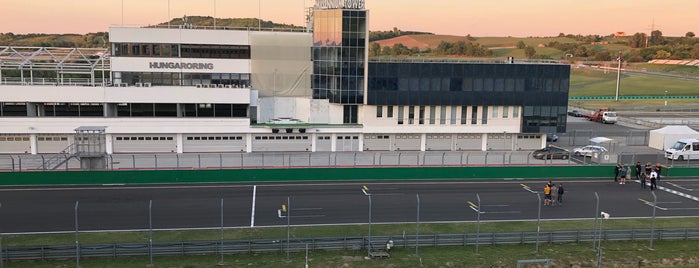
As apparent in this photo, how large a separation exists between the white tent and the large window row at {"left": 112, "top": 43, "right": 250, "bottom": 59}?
42.9m

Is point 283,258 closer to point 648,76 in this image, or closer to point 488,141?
point 488,141

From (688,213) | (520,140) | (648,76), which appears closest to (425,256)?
(688,213)

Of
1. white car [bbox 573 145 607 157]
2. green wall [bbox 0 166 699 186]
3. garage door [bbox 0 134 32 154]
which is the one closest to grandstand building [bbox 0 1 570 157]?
garage door [bbox 0 134 32 154]

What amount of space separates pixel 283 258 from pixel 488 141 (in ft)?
117

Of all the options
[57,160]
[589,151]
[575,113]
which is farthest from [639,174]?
[575,113]

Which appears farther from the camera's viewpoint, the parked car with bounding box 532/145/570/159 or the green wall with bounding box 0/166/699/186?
the parked car with bounding box 532/145/570/159

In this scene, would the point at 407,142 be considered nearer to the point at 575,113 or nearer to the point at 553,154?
the point at 553,154

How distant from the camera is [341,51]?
53.8 meters

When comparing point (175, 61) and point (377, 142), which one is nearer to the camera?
point (175, 61)

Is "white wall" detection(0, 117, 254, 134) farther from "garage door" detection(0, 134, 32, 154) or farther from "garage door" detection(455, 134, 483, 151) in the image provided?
"garage door" detection(455, 134, 483, 151)

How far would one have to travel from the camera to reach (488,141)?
57.2 m

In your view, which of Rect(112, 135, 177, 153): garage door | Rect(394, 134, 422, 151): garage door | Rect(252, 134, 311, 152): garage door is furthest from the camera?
Rect(394, 134, 422, 151): garage door

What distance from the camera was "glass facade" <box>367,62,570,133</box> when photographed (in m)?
54.1

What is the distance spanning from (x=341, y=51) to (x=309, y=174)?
50.1 ft
